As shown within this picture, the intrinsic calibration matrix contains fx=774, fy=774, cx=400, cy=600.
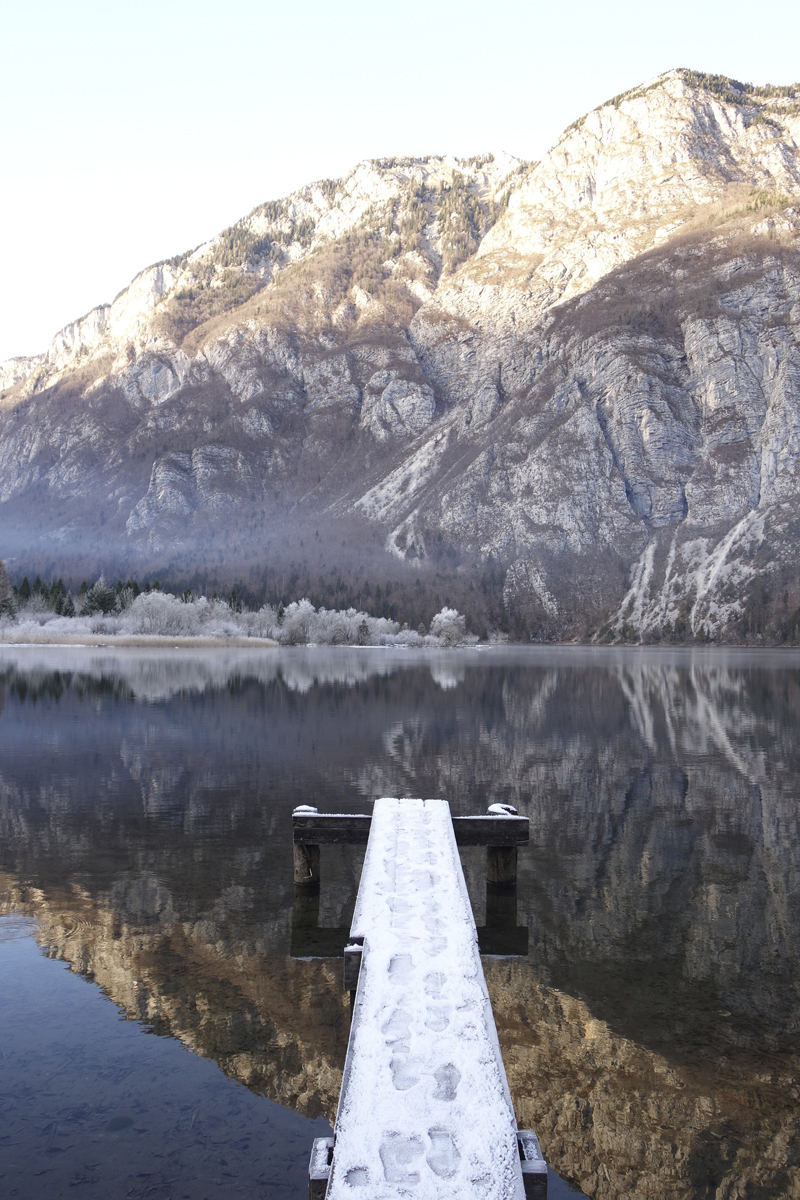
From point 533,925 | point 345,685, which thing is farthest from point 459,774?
point 345,685

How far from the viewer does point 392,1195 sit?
17.9 feet

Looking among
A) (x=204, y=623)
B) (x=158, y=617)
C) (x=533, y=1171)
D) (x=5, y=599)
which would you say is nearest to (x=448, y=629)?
(x=204, y=623)

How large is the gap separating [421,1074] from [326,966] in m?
5.04

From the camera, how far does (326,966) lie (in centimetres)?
1162

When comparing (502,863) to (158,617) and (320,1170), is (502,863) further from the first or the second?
(158,617)

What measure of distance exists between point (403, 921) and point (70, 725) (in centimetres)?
3118

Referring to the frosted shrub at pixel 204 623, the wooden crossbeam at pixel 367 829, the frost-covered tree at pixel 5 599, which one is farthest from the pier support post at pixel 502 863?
the frost-covered tree at pixel 5 599

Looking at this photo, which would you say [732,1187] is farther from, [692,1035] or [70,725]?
[70,725]

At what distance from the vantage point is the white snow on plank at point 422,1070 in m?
5.71

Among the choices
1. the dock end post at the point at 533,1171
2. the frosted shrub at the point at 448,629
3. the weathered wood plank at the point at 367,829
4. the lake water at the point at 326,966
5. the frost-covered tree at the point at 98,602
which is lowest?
the frosted shrub at the point at 448,629

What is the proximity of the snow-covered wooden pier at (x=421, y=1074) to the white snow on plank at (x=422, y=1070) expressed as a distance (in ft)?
0.04

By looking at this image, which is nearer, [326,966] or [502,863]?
[326,966]

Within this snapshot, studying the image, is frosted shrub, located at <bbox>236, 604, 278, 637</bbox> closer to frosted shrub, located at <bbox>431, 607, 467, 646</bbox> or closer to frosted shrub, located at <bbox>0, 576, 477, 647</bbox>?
frosted shrub, located at <bbox>0, 576, 477, 647</bbox>

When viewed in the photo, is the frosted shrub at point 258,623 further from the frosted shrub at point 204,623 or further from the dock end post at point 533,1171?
the dock end post at point 533,1171
